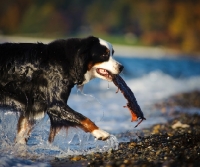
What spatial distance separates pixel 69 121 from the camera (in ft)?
18.6

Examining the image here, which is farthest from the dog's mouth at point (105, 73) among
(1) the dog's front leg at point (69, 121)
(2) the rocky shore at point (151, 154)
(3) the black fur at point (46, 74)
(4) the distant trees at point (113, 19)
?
(4) the distant trees at point (113, 19)

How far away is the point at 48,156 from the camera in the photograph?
565cm

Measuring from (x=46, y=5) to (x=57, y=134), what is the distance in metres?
41.4

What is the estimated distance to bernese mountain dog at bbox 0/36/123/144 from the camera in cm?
575

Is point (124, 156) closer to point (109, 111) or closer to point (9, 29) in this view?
point (109, 111)

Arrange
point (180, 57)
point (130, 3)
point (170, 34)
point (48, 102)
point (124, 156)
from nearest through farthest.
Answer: point (124, 156) → point (48, 102) → point (180, 57) → point (170, 34) → point (130, 3)

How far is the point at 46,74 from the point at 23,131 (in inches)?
33.5

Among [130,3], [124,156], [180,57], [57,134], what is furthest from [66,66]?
[130,3]

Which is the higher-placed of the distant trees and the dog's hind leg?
the distant trees

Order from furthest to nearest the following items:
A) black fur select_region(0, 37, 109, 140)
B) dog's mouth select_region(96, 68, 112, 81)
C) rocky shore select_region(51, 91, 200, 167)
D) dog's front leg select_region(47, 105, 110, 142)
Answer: dog's mouth select_region(96, 68, 112, 81) < black fur select_region(0, 37, 109, 140) < dog's front leg select_region(47, 105, 110, 142) < rocky shore select_region(51, 91, 200, 167)

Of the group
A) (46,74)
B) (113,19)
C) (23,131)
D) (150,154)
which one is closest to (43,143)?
(23,131)

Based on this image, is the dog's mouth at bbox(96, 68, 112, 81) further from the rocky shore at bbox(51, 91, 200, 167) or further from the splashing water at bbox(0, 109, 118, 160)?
the rocky shore at bbox(51, 91, 200, 167)

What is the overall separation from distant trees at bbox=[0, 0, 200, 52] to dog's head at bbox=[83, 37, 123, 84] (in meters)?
34.8

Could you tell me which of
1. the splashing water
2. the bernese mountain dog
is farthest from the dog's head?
the splashing water
